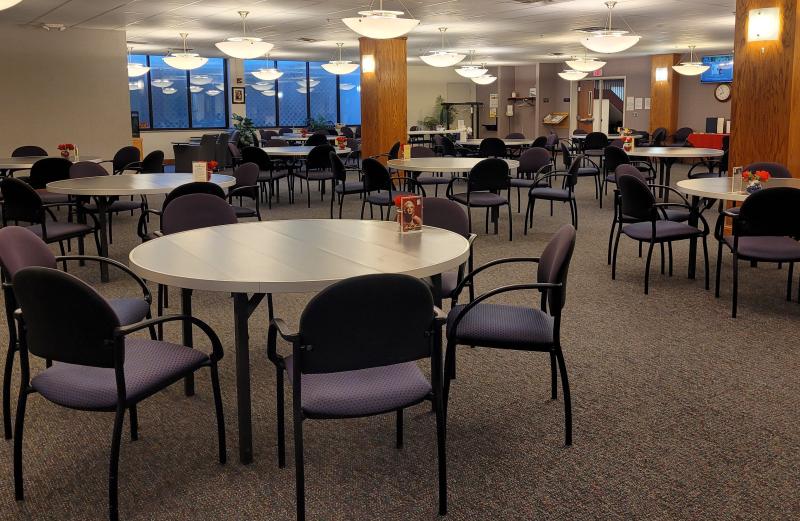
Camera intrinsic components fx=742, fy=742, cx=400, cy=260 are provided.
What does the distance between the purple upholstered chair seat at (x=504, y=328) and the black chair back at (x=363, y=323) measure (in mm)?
557

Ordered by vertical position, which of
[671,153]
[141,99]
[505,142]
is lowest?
[671,153]

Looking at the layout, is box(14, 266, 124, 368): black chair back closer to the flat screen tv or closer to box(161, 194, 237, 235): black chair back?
box(161, 194, 237, 235): black chair back

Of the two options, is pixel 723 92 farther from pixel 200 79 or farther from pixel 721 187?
pixel 721 187

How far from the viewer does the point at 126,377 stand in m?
2.46

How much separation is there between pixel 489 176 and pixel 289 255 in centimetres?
455

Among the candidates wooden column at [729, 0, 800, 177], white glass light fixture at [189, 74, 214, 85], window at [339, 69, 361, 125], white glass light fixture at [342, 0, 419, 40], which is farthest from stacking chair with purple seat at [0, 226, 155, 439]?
window at [339, 69, 361, 125]

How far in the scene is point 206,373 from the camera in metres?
3.80

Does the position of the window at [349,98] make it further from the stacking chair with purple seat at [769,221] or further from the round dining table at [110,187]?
the stacking chair with purple seat at [769,221]

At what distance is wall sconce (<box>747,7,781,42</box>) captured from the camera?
6680 millimetres

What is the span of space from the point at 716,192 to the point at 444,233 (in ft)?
A: 8.55

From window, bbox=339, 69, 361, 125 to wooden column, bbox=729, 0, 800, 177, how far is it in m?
15.4

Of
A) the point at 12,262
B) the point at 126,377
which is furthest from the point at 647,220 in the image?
the point at 12,262

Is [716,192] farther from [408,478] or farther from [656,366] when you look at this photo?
[408,478]

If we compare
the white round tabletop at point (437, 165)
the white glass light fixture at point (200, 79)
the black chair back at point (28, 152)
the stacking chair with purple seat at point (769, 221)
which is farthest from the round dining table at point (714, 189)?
the white glass light fixture at point (200, 79)
